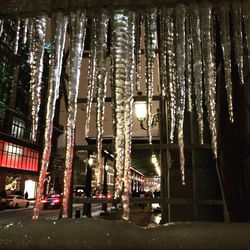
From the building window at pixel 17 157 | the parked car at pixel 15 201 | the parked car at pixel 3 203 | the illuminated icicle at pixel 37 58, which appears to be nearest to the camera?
the illuminated icicle at pixel 37 58

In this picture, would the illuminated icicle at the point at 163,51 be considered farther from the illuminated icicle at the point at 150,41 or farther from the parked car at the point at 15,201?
the parked car at the point at 15,201

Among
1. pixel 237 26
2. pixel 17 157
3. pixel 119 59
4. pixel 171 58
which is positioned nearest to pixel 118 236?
pixel 119 59

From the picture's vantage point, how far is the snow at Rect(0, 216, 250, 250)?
7.42 ft

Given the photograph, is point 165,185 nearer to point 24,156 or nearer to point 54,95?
point 54,95

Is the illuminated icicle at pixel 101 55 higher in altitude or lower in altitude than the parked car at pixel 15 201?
higher

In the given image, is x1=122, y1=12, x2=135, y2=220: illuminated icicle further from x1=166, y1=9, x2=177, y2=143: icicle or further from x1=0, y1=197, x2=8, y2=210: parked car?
x1=0, y1=197, x2=8, y2=210: parked car

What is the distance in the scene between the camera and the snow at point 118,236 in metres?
2.26

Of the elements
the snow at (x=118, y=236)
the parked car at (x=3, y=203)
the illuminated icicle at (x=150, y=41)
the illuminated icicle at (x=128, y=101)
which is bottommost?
the parked car at (x=3, y=203)

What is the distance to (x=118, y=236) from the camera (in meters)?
2.35

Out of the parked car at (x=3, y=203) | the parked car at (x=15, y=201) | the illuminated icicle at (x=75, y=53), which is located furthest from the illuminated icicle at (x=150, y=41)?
the parked car at (x=15, y=201)

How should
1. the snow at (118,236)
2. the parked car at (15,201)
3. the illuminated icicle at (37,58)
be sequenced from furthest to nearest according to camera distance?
the parked car at (15,201) → the illuminated icicle at (37,58) → the snow at (118,236)

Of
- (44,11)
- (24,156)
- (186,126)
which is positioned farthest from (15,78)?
(44,11)

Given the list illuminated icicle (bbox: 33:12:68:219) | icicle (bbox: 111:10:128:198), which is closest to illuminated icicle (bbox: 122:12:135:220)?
icicle (bbox: 111:10:128:198)

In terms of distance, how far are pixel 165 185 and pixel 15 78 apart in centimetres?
4256
